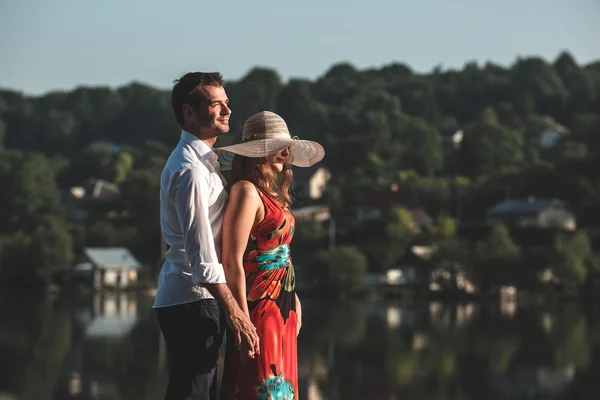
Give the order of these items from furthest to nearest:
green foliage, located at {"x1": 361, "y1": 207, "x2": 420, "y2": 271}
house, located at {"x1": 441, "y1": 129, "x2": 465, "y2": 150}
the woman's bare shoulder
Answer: house, located at {"x1": 441, "y1": 129, "x2": 465, "y2": 150}
green foliage, located at {"x1": 361, "y1": 207, "x2": 420, "y2": 271}
the woman's bare shoulder

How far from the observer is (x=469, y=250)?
4709cm

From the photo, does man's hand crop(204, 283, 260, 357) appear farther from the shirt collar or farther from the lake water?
the lake water

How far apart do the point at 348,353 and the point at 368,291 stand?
18.5 meters

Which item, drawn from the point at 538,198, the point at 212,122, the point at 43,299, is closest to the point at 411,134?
the point at 538,198

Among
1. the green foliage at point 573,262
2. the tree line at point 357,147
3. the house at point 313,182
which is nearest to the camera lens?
the green foliage at point 573,262

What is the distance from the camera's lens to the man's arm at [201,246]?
3301 mm

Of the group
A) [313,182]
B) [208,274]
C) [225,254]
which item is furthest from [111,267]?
[208,274]

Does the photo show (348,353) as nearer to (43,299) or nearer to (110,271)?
(43,299)

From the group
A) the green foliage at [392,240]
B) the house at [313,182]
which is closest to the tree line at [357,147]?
the green foliage at [392,240]

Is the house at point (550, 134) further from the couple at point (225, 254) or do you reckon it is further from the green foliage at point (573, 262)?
the couple at point (225, 254)

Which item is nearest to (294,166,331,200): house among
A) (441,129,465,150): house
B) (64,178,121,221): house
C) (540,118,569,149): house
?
(64,178,121,221): house

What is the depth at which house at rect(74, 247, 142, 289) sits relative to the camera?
51.3 m

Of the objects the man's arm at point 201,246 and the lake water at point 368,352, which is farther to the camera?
the lake water at point 368,352

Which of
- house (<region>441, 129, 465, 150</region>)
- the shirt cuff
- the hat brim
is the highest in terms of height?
house (<region>441, 129, 465, 150</region>)
